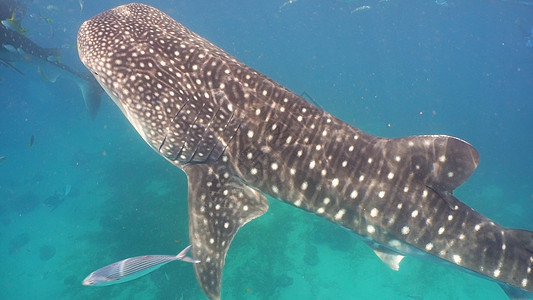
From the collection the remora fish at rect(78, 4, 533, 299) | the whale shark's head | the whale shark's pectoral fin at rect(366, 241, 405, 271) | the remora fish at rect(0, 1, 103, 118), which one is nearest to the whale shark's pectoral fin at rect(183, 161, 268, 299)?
the remora fish at rect(78, 4, 533, 299)

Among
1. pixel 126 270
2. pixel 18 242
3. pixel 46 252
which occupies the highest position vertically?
pixel 126 270

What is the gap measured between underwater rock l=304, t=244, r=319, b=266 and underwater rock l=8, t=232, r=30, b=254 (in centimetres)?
1297

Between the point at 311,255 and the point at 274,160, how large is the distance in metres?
8.42

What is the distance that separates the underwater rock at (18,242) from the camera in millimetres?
13898

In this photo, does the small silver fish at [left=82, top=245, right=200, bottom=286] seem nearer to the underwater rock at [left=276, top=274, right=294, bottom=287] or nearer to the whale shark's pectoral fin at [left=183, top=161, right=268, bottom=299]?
the whale shark's pectoral fin at [left=183, top=161, right=268, bottom=299]

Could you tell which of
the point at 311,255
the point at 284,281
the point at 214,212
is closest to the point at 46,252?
the point at 284,281

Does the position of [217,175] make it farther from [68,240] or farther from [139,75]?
[68,240]

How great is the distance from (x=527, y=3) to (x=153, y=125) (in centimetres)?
5769

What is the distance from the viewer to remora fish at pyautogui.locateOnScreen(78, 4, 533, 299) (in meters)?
3.64

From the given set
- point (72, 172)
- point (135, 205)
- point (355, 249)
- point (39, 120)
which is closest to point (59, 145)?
point (72, 172)

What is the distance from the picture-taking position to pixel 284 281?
33.8 feet

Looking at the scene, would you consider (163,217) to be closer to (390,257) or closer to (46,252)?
(46,252)

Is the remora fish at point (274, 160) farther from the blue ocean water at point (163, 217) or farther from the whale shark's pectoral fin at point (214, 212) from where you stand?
the blue ocean water at point (163, 217)

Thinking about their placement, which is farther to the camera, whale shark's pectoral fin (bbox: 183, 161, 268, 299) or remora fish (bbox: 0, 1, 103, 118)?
remora fish (bbox: 0, 1, 103, 118)
